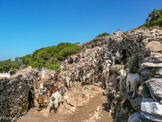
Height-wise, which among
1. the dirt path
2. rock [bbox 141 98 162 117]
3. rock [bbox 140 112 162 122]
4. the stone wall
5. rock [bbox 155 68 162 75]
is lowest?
the dirt path

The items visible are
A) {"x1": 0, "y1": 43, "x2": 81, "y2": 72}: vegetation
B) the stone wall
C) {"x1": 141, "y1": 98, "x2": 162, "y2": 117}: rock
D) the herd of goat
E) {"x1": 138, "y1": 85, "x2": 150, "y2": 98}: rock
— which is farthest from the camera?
{"x1": 0, "y1": 43, "x2": 81, "y2": 72}: vegetation

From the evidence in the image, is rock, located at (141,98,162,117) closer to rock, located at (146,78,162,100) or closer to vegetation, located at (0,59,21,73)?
rock, located at (146,78,162,100)

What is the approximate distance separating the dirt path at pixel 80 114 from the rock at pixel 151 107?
14.5 feet

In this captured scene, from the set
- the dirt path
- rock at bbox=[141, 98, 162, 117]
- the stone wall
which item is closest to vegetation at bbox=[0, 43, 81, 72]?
the stone wall

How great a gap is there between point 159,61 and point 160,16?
28.6 m

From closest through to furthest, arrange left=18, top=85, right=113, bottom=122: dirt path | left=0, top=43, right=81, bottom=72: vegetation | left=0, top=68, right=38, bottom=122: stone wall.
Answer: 1. left=0, top=68, right=38, bottom=122: stone wall
2. left=18, top=85, right=113, bottom=122: dirt path
3. left=0, top=43, right=81, bottom=72: vegetation

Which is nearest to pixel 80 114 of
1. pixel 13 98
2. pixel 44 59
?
pixel 13 98

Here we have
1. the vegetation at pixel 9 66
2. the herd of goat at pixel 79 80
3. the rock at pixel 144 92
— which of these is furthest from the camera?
the vegetation at pixel 9 66

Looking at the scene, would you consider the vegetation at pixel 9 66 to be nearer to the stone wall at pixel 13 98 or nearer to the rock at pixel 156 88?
the stone wall at pixel 13 98

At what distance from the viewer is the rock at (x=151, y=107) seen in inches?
68.1

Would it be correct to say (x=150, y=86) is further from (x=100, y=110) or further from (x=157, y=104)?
(x=100, y=110)

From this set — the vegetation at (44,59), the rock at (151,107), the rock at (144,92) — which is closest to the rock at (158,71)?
the rock at (144,92)

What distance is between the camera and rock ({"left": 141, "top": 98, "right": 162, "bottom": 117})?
5.68ft

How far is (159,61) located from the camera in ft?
6.47
